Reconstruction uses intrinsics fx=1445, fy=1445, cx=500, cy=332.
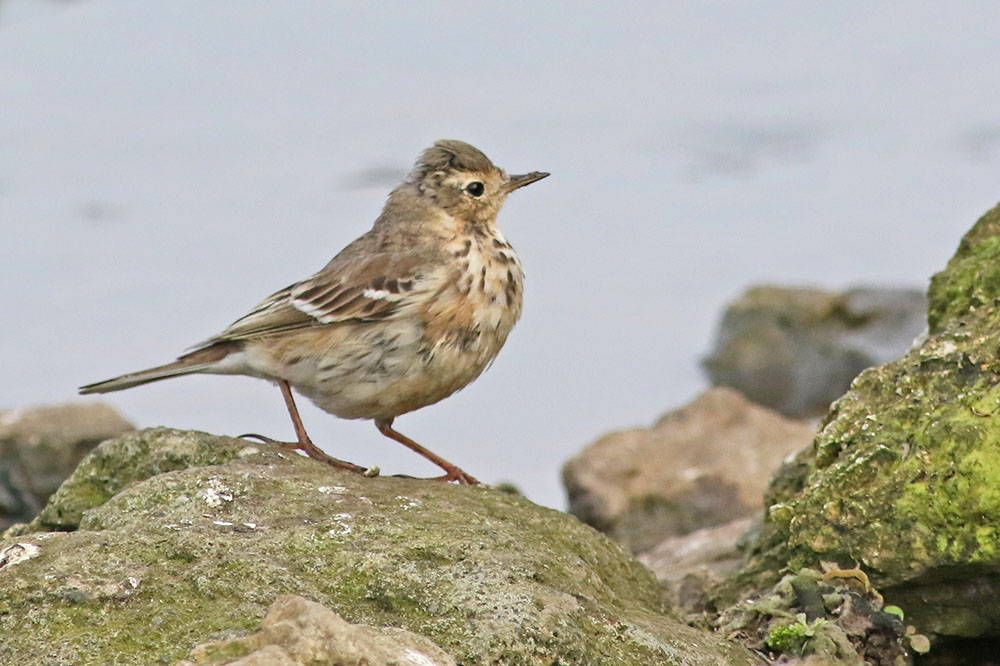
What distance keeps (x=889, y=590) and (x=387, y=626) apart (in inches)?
63.3

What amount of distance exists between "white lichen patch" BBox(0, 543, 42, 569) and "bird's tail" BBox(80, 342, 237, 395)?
2559 millimetres

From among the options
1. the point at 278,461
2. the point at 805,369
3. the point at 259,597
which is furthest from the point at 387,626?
the point at 805,369

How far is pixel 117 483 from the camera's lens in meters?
5.28

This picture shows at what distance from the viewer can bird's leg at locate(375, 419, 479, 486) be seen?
6152 mm

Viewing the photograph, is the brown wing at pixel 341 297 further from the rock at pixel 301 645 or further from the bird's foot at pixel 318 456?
the rock at pixel 301 645

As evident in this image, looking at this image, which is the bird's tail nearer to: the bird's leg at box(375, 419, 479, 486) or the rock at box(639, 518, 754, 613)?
the bird's leg at box(375, 419, 479, 486)

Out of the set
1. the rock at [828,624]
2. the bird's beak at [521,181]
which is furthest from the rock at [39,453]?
the rock at [828,624]

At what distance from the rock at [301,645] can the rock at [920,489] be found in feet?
5.44

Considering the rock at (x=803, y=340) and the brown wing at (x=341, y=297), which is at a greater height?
the rock at (x=803, y=340)

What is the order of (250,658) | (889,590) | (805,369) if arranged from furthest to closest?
1. (805,369)
2. (889,590)
3. (250,658)

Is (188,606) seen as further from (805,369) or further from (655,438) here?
(805,369)

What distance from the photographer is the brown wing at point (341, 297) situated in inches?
248

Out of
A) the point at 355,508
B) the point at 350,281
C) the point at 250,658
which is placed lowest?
the point at 250,658

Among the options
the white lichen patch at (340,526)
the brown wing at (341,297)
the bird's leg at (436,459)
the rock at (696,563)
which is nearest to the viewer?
the white lichen patch at (340,526)
